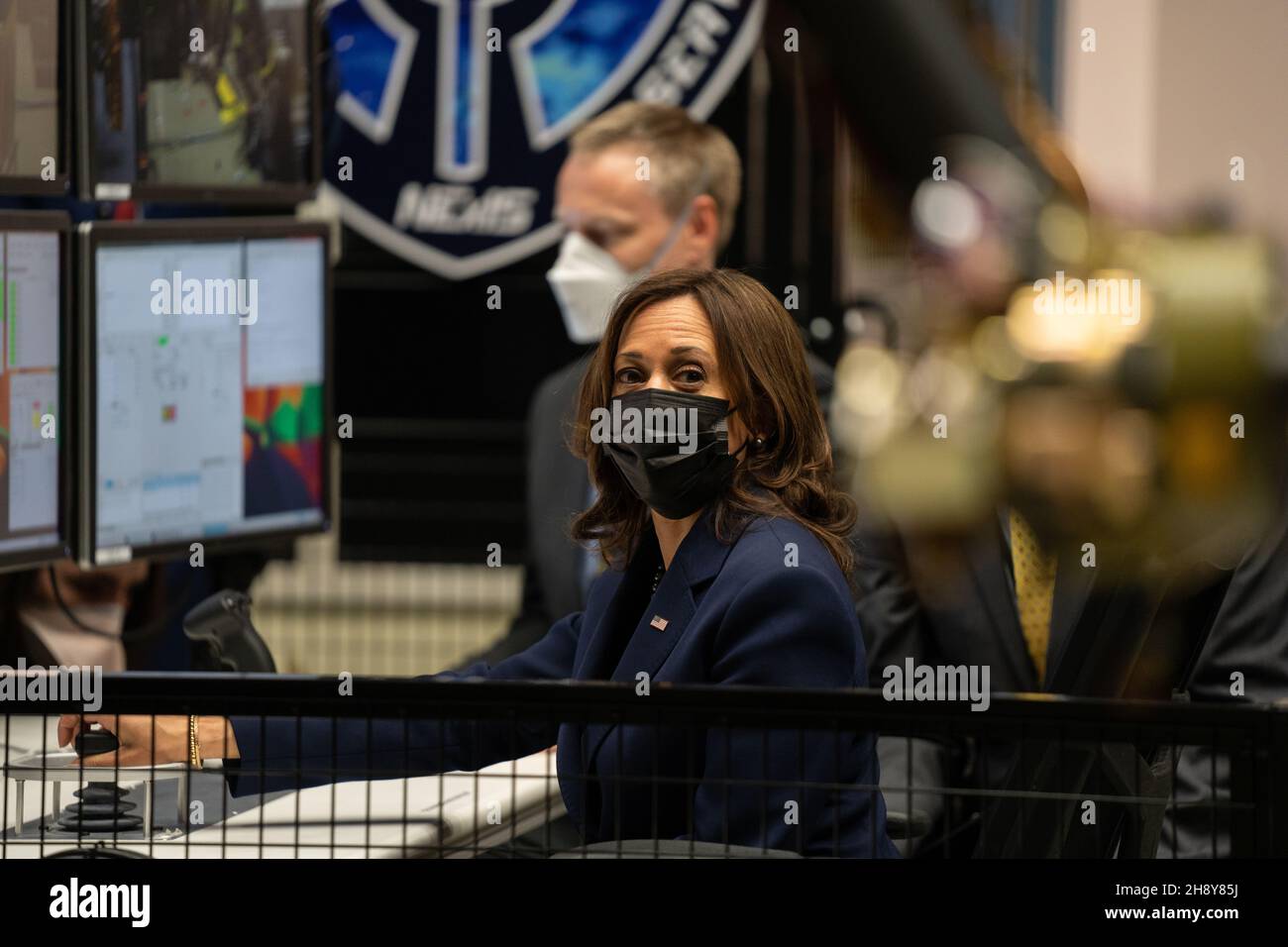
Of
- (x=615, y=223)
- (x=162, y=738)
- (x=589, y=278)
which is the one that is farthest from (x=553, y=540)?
(x=162, y=738)

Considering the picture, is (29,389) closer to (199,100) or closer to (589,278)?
(199,100)

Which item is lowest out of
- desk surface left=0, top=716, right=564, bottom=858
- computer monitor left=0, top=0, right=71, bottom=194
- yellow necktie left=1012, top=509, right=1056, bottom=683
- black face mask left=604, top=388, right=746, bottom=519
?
desk surface left=0, top=716, right=564, bottom=858

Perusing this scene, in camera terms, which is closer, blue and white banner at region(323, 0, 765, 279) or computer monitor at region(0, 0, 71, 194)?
computer monitor at region(0, 0, 71, 194)

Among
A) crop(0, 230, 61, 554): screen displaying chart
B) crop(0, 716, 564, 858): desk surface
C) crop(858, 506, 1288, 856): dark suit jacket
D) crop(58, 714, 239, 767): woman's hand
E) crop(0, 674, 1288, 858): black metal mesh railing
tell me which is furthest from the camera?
crop(0, 230, 61, 554): screen displaying chart

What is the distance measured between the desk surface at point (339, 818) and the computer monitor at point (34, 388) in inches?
21.5

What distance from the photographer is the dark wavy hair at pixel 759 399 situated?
6.28 feet

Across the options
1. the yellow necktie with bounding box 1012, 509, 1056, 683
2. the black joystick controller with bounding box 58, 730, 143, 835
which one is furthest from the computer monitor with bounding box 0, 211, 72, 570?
the yellow necktie with bounding box 1012, 509, 1056, 683

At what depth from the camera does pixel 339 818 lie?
1678 millimetres

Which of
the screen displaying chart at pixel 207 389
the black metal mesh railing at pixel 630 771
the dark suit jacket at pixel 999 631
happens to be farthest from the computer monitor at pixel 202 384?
the dark suit jacket at pixel 999 631

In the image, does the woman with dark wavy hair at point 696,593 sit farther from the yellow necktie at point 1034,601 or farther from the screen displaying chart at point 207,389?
the screen displaying chart at point 207,389

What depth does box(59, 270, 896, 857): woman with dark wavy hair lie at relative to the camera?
1.69 meters

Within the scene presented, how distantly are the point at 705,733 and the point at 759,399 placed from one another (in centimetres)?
43

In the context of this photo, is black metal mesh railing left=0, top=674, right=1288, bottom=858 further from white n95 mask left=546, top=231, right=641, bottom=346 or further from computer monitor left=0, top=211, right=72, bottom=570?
white n95 mask left=546, top=231, right=641, bottom=346
